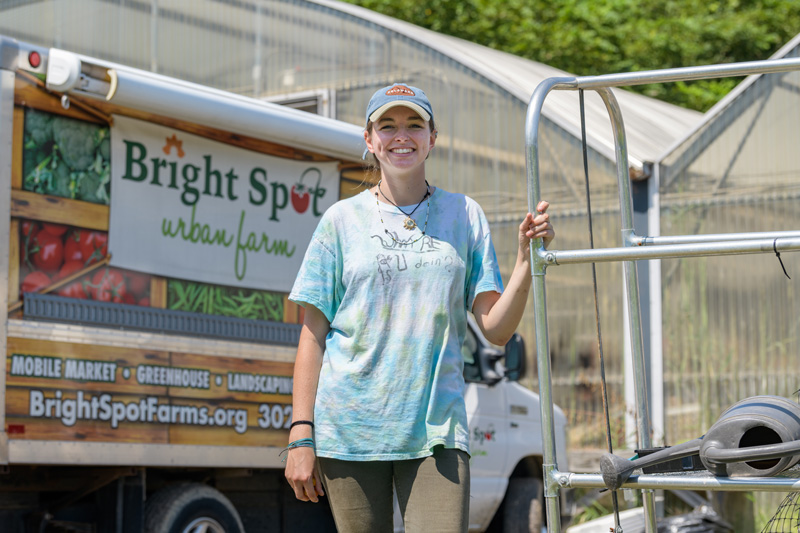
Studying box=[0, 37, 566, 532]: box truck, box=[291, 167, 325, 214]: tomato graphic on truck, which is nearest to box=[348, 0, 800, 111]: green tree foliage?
box=[291, 167, 325, 214]: tomato graphic on truck

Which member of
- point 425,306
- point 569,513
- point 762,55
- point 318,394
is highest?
point 762,55

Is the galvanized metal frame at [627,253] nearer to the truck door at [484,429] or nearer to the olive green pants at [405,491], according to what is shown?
the olive green pants at [405,491]

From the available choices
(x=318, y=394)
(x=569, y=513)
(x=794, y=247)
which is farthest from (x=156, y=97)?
(x=569, y=513)

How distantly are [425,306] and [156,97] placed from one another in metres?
3.46

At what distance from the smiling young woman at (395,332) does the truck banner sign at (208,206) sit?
3.10m

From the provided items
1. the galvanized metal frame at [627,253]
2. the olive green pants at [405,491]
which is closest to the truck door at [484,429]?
the galvanized metal frame at [627,253]

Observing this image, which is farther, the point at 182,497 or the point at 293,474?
the point at 182,497

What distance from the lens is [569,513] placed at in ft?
30.3

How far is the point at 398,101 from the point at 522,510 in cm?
585

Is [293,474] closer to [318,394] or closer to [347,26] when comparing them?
[318,394]

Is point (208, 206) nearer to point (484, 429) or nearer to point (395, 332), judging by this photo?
point (484, 429)

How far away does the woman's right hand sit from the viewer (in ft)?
Result: 10.2

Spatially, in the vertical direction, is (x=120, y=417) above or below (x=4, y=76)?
below

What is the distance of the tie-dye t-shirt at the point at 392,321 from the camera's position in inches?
121
